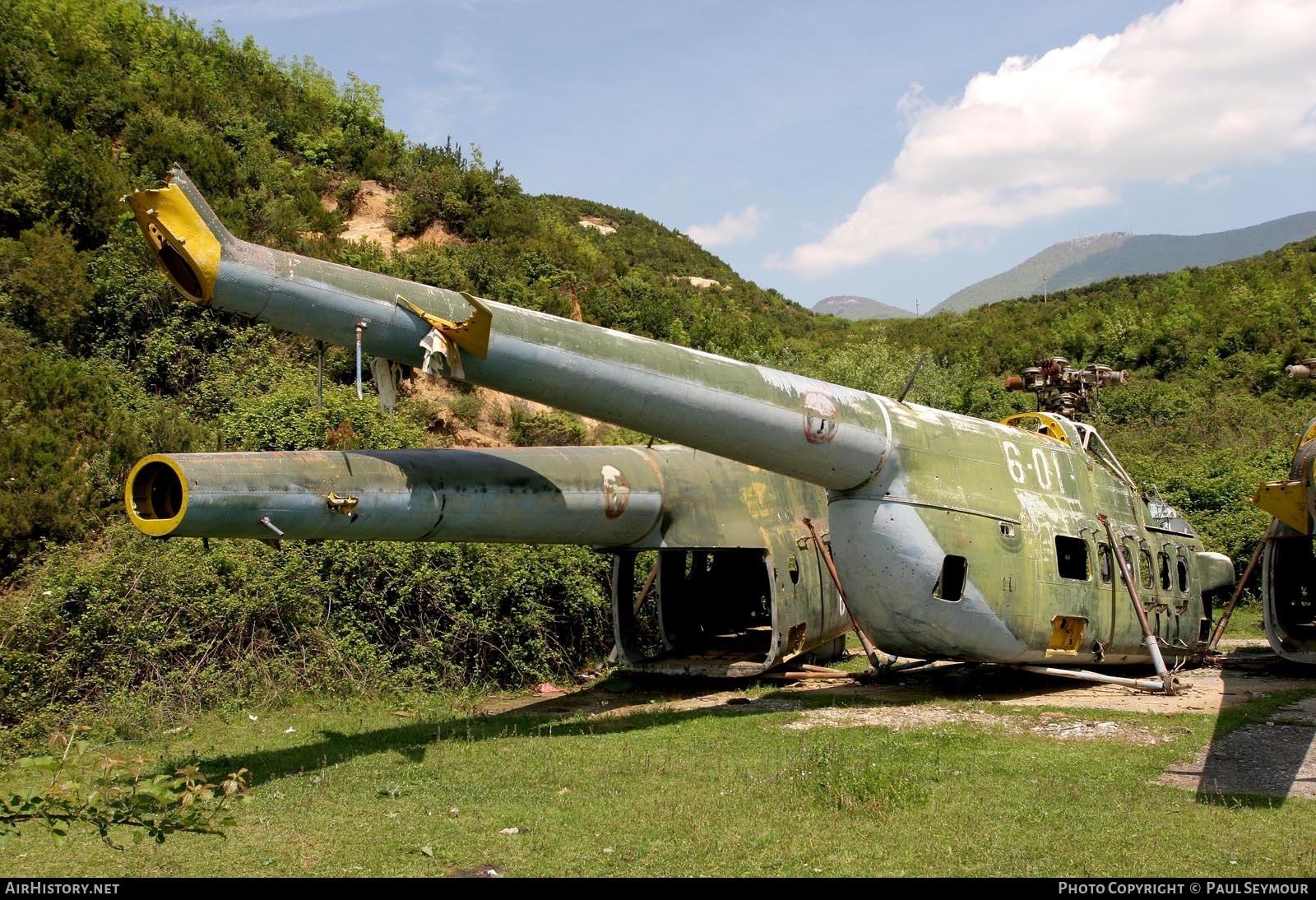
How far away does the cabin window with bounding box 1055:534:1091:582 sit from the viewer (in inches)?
564

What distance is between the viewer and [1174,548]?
1630 cm

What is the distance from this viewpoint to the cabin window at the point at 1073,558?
14.3m

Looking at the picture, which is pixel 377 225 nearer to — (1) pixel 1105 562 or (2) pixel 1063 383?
(2) pixel 1063 383

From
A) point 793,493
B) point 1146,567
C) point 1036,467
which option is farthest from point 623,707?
point 1146,567

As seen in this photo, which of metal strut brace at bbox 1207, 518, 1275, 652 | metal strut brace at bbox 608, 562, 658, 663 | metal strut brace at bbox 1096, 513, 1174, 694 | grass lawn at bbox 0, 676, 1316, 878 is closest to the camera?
grass lawn at bbox 0, 676, 1316, 878

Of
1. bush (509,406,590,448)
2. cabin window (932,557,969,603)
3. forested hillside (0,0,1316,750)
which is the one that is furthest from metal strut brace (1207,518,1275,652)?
bush (509,406,590,448)

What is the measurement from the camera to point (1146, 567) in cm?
1552

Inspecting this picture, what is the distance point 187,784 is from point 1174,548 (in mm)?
15130

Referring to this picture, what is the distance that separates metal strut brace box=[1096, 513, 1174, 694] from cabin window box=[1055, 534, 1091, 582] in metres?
0.49

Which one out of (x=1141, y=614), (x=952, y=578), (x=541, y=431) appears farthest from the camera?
(x=541, y=431)

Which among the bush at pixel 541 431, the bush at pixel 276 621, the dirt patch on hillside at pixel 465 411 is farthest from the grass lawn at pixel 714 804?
the bush at pixel 541 431

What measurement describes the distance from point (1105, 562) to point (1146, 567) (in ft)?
4.03

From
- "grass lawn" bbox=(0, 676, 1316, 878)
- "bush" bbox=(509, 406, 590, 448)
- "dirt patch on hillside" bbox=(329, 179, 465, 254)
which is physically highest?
"dirt patch on hillside" bbox=(329, 179, 465, 254)

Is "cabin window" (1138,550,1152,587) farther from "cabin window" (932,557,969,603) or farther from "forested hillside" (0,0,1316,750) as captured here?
"forested hillside" (0,0,1316,750)
